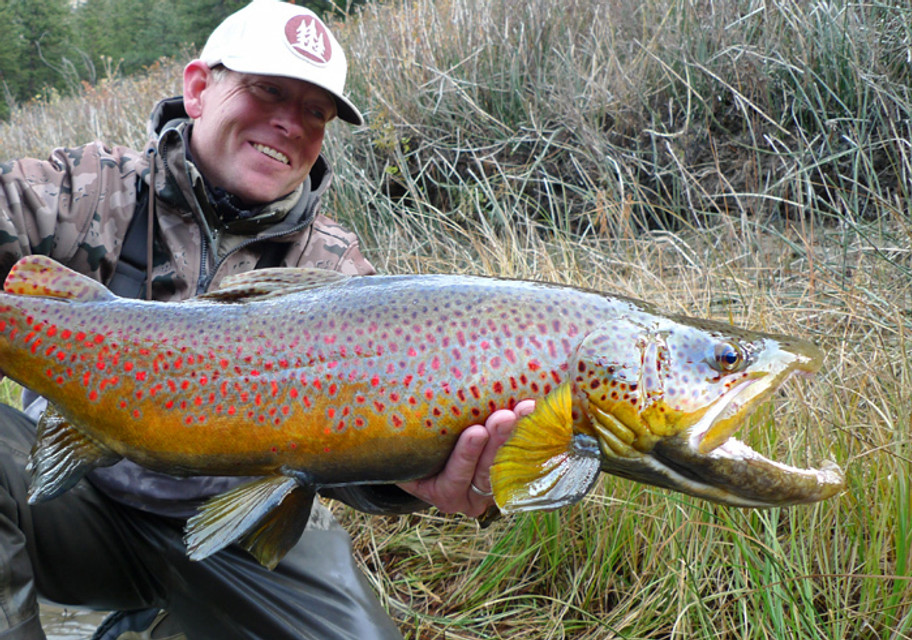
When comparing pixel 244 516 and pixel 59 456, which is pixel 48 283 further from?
pixel 244 516

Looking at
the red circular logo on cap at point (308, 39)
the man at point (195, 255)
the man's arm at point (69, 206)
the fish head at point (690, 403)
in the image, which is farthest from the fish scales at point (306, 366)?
the red circular logo on cap at point (308, 39)

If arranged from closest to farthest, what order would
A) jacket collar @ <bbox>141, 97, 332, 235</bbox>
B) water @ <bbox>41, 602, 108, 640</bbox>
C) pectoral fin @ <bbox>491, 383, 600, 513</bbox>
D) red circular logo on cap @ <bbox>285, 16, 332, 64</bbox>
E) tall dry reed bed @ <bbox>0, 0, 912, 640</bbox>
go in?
1. pectoral fin @ <bbox>491, 383, 600, 513</bbox>
2. tall dry reed bed @ <bbox>0, 0, 912, 640</bbox>
3. jacket collar @ <bbox>141, 97, 332, 235</bbox>
4. red circular logo on cap @ <bbox>285, 16, 332, 64</bbox>
5. water @ <bbox>41, 602, 108, 640</bbox>

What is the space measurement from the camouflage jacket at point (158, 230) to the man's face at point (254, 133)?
0.09m

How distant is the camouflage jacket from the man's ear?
0.09 meters

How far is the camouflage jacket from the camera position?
2.63 m

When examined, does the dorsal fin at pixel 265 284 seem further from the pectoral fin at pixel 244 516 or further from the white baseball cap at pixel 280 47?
the white baseball cap at pixel 280 47

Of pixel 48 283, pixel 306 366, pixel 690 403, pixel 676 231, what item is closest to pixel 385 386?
pixel 306 366

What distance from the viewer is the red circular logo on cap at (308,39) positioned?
2.98 meters

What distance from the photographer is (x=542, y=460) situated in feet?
5.96

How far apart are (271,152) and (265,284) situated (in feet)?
3.84

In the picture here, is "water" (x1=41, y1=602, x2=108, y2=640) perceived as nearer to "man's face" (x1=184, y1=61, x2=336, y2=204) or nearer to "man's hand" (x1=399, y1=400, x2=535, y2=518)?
"man's hand" (x1=399, y1=400, x2=535, y2=518)

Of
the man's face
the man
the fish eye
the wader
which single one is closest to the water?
the man

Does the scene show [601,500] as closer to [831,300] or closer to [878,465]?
[878,465]

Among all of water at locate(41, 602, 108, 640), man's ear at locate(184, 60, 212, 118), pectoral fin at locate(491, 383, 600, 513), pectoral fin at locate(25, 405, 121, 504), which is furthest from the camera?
water at locate(41, 602, 108, 640)
